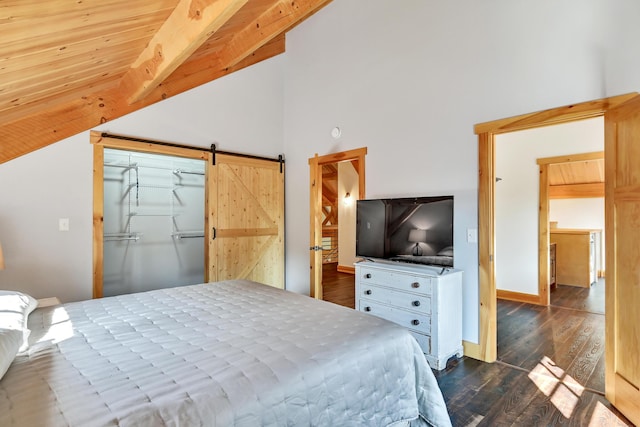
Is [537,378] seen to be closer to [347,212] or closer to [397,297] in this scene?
[397,297]

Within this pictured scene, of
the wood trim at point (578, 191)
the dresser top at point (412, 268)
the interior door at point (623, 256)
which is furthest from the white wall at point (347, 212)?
the interior door at point (623, 256)

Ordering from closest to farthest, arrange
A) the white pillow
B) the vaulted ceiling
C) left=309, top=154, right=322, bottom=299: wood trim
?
the white pillow, the vaulted ceiling, left=309, top=154, right=322, bottom=299: wood trim

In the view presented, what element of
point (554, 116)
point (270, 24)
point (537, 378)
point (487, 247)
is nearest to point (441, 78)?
point (554, 116)

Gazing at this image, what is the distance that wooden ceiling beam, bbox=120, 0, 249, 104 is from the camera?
1938 millimetres

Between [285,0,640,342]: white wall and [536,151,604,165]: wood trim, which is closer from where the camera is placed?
[285,0,640,342]: white wall

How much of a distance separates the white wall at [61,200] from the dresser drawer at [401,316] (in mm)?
2840

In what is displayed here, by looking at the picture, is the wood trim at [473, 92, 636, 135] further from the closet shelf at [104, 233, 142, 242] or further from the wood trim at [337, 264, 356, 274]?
the wood trim at [337, 264, 356, 274]

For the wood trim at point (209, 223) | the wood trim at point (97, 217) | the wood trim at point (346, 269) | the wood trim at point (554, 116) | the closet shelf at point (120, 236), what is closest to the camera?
the wood trim at point (554, 116)

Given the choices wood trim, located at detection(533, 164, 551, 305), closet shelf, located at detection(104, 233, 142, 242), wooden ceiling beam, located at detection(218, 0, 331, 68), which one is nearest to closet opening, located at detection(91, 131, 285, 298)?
closet shelf, located at detection(104, 233, 142, 242)

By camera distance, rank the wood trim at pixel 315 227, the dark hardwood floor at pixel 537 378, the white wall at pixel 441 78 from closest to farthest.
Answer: the dark hardwood floor at pixel 537 378
the white wall at pixel 441 78
the wood trim at pixel 315 227

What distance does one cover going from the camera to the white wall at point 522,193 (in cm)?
451

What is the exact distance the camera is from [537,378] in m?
2.51

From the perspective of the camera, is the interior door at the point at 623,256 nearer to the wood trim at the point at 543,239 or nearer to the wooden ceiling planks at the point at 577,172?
the wood trim at the point at 543,239

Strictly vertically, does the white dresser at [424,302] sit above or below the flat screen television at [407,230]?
below
